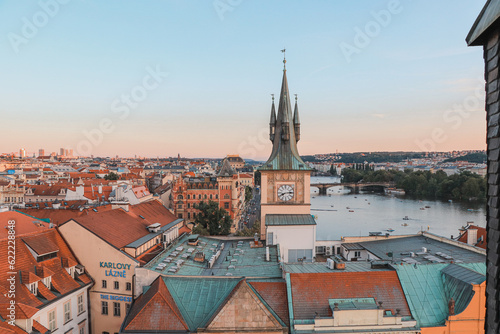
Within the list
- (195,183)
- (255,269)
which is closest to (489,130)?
(255,269)

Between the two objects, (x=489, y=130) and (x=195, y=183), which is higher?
(x=489, y=130)

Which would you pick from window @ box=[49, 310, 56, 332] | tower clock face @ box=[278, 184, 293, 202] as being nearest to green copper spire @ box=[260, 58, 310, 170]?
tower clock face @ box=[278, 184, 293, 202]

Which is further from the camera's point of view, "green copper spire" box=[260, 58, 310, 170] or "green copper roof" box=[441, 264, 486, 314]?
"green copper spire" box=[260, 58, 310, 170]

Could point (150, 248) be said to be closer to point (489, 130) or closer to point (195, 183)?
point (489, 130)

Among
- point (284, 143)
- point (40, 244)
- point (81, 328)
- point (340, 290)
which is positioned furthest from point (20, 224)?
point (340, 290)

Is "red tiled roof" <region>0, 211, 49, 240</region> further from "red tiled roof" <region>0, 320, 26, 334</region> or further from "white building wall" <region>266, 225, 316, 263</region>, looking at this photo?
"white building wall" <region>266, 225, 316, 263</region>

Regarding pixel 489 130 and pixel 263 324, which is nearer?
pixel 489 130
